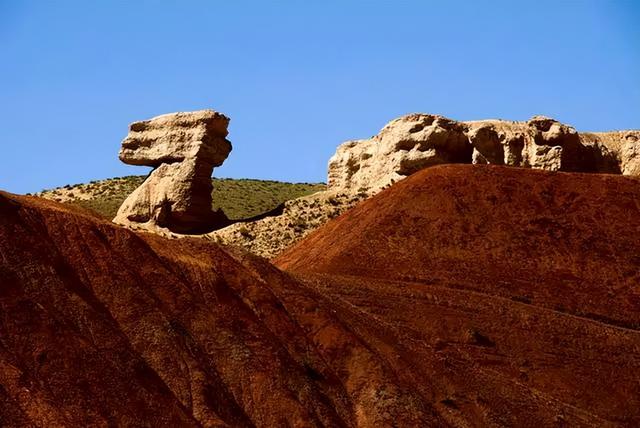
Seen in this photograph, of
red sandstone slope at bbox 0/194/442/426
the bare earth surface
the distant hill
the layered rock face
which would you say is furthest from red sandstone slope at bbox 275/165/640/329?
the distant hill

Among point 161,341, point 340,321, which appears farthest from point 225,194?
point 161,341

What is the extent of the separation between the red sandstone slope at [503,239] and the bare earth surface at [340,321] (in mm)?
89

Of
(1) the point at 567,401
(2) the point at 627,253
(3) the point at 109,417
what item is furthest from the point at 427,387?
(2) the point at 627,253

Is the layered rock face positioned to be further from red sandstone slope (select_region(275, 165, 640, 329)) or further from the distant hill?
the distant hill

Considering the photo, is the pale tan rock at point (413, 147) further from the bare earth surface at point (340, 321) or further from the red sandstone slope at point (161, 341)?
the red sandstone slope at point (161, 341)

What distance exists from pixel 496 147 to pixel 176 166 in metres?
14.4

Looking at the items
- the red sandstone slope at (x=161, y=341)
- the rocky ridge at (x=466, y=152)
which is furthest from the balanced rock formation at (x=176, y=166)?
the red sandstone slope at (x=161, y=341)

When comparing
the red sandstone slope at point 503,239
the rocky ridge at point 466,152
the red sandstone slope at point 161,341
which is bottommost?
the red sandstone slope at point 161,341

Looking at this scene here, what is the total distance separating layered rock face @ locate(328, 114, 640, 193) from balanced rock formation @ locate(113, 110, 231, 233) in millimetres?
7575

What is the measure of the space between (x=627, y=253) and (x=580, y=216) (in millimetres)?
2737

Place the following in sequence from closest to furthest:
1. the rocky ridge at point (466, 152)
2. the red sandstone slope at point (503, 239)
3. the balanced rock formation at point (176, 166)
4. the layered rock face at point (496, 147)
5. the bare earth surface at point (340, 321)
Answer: the bare earth surface at point (340, 321)
the red sandstone slope at point (503, 239)
the balanced rock formation at point (176, 166)
the rocky ridge at point (466, 152)
the layered rock face at point (496, 147)

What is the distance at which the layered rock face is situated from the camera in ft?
257

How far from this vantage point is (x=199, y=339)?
45.0 metres

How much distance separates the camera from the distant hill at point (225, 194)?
9356 centimetres
